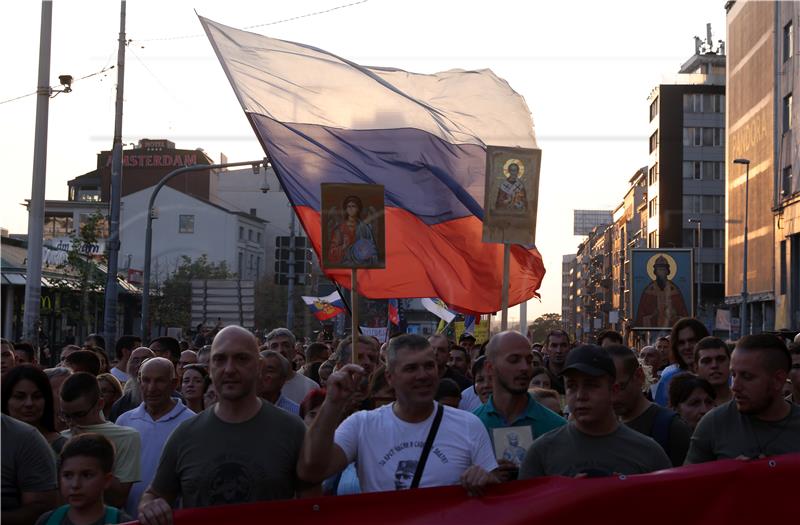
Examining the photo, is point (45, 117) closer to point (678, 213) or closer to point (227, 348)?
point (227, 348)

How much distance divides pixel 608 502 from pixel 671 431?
4.75ft

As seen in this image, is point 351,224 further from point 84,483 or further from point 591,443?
point 591,443

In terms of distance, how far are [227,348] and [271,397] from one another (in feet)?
11.8

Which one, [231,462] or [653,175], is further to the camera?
[653,175]

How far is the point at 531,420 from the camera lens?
6582 mm

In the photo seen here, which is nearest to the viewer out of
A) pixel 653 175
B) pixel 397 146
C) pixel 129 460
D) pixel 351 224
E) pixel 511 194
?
pixel 129 460

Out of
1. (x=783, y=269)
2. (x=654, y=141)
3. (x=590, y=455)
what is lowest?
(x=590, y=455)

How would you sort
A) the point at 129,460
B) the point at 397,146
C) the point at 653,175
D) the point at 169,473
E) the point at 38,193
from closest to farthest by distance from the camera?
the point at 169,473 → the point at 129,460 → the point at 397,146 → the point at 38,193 → the point at 653,175

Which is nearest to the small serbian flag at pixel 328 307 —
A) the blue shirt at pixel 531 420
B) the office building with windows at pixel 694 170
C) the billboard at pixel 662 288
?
the billboard at pixel 662 288

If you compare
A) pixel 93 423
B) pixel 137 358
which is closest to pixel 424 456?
Answer: pixel 93 423

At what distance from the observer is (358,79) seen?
13477 mm

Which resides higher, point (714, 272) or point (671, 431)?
point (714, 272)

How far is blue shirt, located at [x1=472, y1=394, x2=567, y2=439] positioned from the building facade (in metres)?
41.5

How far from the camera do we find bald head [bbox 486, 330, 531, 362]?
6.61 meters
